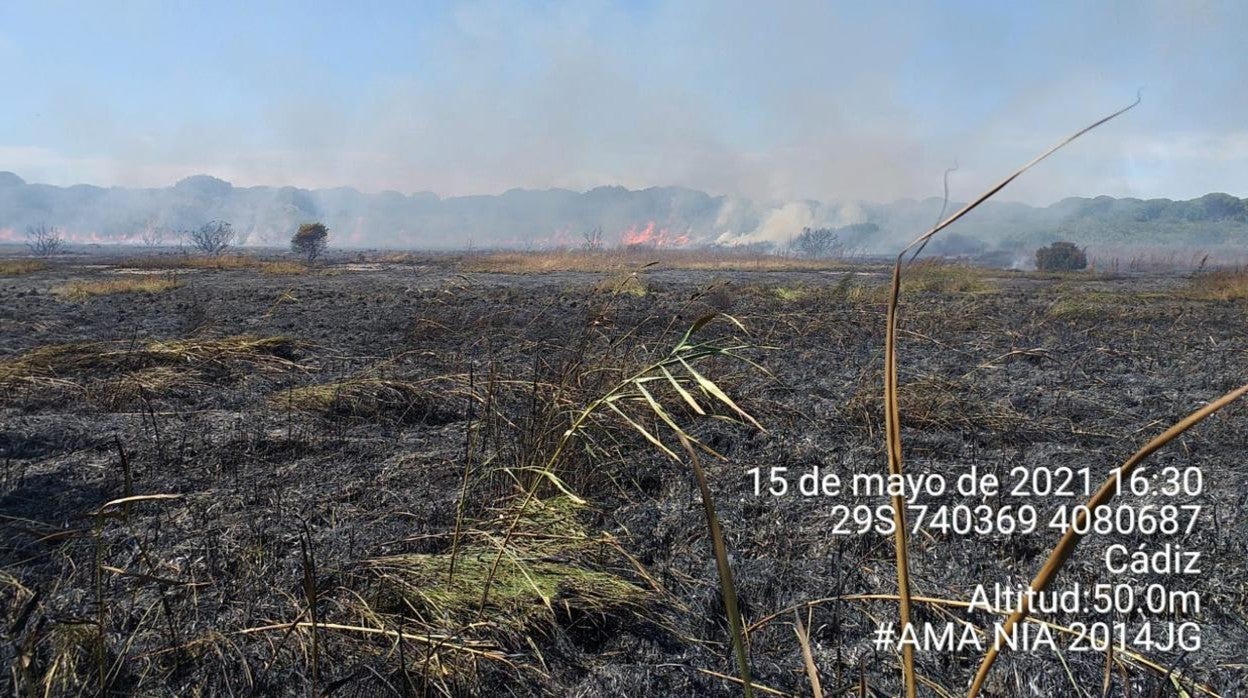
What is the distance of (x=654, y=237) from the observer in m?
142

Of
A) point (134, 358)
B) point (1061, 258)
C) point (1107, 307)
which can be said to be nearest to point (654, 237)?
point (1061, 258)

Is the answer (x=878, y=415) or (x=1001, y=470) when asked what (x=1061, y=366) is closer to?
(x=878, y=415)

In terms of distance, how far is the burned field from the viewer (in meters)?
1.79

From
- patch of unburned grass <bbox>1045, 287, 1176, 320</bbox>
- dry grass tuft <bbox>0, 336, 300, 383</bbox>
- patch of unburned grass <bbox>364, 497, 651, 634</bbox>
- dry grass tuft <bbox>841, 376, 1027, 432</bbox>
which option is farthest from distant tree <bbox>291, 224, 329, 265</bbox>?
patch of unburned grass <bbox>364, 497, 651, 634</bbox>

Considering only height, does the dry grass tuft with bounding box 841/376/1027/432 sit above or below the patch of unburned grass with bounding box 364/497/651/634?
above

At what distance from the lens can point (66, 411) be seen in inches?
160

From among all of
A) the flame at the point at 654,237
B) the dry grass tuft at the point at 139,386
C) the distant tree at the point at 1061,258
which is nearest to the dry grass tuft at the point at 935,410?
the dry grass tuft at the point at 139,386

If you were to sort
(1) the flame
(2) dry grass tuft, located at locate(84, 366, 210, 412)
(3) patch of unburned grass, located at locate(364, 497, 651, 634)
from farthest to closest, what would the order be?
(1) the flame
(2) dry grass tuft, located at locate(84, 366, 210, 412)
(3) patch of unburned grass, located at locate(364, 497, 651, 634)

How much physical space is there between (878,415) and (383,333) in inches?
189

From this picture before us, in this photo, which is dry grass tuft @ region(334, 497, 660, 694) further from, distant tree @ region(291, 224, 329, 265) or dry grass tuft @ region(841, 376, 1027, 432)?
distant tree @ region(291, 224, 329, 265)

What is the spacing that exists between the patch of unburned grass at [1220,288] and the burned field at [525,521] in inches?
326

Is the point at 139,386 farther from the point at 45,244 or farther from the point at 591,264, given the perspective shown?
the point at 45,244

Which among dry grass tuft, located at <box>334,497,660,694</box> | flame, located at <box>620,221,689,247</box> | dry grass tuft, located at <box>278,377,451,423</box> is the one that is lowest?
dry grass tuft, located at <box>334,497,660,694</box>

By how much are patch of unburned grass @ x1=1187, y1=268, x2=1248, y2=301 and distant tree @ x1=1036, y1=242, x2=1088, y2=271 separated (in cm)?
1837
